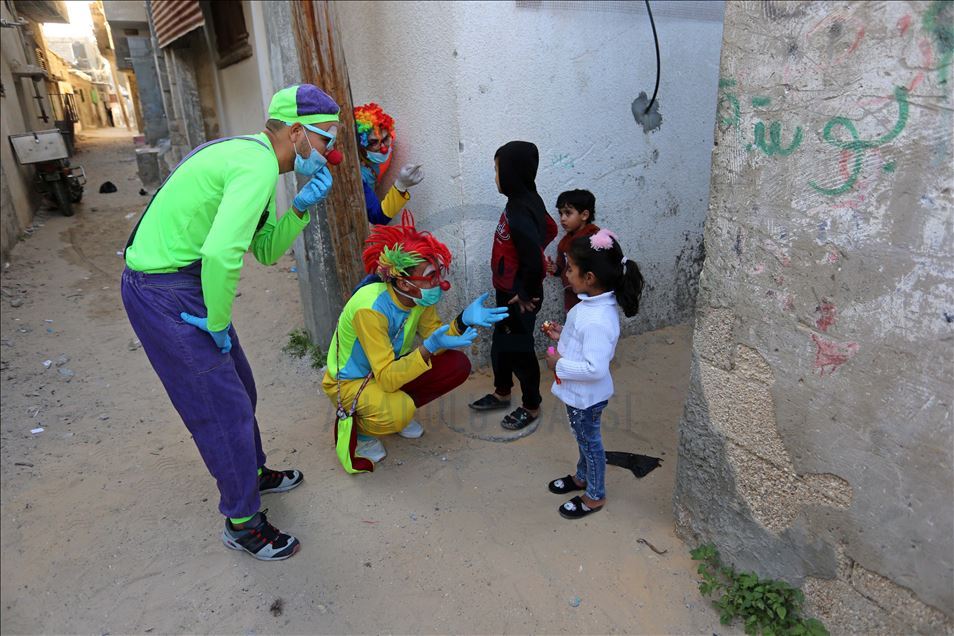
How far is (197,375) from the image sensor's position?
2.07 metres

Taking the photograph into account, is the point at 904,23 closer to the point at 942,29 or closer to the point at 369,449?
the point at 942,29

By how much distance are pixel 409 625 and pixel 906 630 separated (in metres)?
1.55

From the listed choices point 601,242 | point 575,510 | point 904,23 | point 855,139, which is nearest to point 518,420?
point 575,510

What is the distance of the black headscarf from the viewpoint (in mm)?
2838

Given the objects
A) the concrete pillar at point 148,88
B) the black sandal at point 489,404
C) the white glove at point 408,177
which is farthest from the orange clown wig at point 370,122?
the concrete pillar at point 148,88

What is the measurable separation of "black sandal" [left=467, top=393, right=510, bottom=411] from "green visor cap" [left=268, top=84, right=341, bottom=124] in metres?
1.85

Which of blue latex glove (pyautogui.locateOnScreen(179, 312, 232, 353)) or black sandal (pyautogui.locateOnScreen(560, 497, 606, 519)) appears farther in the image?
black sandal (pyautogui.locateOnScreen(560, 497, 606, 519))

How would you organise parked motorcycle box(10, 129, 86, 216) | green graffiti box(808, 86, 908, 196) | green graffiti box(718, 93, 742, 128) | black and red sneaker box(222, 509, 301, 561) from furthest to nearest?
parked motorcycle box(10, 129, 86, 216), black and red sneaker box(222, 509, 301, 561), green graffiti box(718, 93, 742, 128), green graffiti box(808, 86, 908, 196)

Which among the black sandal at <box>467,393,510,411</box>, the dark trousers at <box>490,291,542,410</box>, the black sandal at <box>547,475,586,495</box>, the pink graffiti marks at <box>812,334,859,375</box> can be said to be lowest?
the black sandal at <box>547,475,586,495</box>

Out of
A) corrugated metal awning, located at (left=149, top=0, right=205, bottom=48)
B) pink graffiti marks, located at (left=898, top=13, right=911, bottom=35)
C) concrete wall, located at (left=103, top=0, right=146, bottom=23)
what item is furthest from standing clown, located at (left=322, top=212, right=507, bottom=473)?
concrete wall, located at (left=103, top=0, right=146, bottom=23)

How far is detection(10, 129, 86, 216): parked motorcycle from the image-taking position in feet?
25.2

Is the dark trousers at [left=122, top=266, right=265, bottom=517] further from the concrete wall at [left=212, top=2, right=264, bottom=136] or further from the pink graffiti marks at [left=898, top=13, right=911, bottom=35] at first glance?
the concrete wall at [left=212, top=2, right=264, bottom=136]

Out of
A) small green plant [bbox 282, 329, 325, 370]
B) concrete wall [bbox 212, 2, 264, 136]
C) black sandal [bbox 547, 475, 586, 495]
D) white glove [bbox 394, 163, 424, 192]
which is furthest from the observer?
concrete wall [bbox 212, 2, 264, 136]

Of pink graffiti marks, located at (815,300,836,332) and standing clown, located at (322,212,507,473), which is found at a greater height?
pink graffiti marks, located at (815,300,836,332)
